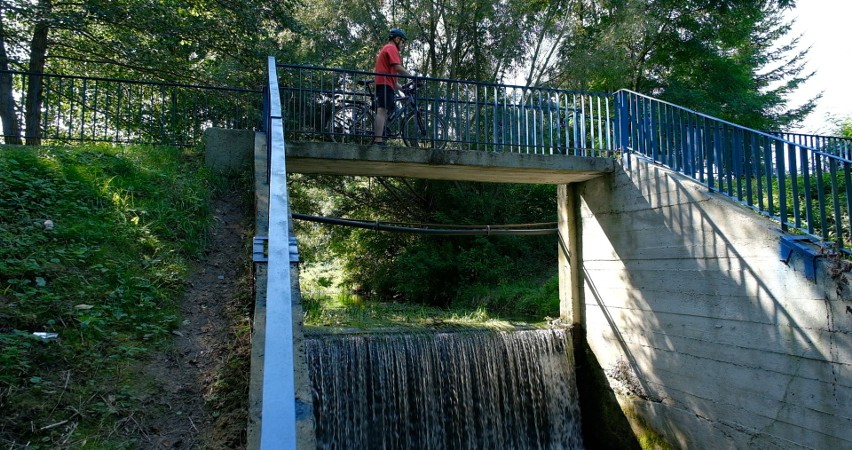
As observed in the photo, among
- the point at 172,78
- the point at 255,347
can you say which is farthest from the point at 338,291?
the point at 255,347

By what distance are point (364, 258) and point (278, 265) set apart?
18.1 m

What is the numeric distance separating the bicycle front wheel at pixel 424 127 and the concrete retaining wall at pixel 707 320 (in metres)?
2.58

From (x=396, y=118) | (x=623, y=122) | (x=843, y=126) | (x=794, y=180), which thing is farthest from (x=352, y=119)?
(x=843, y=126)

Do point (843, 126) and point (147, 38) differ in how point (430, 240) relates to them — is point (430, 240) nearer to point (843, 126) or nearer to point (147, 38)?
point (147, 38)

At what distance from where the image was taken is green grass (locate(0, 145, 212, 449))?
9.77ft

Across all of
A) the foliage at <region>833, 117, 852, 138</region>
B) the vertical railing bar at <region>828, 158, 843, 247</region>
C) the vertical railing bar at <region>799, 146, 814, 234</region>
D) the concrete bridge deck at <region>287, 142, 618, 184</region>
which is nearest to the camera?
the vertical railing bar at <region>828, 158, 843, 247</region>

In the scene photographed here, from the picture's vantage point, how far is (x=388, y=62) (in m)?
8.24

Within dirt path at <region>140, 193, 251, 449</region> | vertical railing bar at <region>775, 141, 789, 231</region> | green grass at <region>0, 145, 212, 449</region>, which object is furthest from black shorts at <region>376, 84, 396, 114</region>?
vertical railing bar at <region>775, 141, 789, 231</region>

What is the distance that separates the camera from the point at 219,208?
6348 mm

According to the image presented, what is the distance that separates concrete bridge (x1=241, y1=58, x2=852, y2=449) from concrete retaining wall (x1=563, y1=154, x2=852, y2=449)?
2 centimetres

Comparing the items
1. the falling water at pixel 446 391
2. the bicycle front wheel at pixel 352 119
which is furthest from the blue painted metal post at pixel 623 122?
the bicycle front wheel at pixel 352 119

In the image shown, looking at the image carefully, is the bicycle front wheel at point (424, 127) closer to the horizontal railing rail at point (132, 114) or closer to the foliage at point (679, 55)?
the horizontal railing rail at point (132, 114)

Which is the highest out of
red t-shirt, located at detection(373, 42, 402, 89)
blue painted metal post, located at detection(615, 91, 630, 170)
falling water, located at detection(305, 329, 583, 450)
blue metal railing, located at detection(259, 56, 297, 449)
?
red t-shirt, located at detection(373, 42, 402, 89)

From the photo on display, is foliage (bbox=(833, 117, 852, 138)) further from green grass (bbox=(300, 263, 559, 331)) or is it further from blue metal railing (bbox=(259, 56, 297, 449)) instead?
blue metal railing (bbox=(259, 56, 297, 449))
